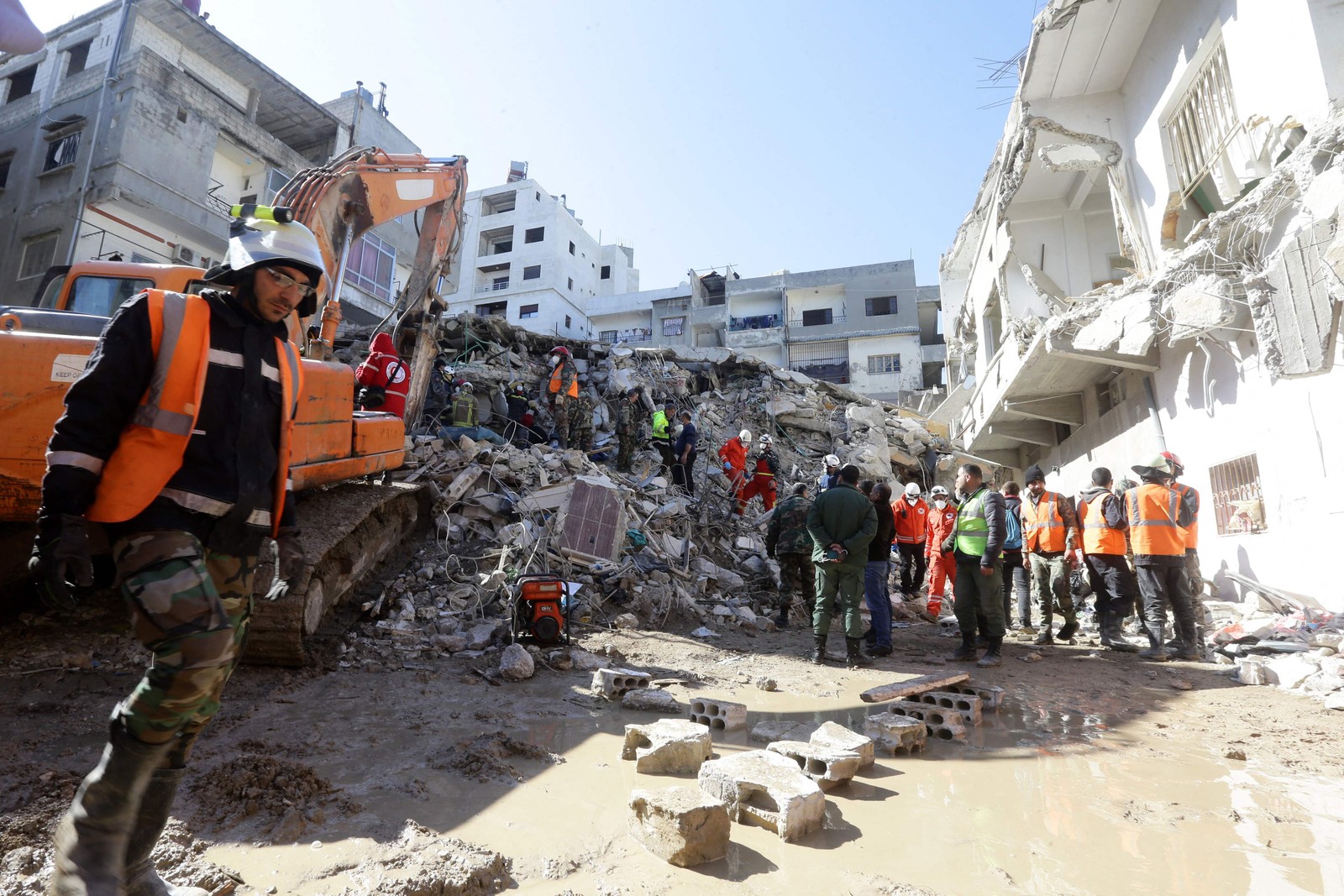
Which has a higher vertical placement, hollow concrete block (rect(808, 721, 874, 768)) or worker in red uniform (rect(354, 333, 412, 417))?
worker in red uniform (rect(354, 333, 412, 417))

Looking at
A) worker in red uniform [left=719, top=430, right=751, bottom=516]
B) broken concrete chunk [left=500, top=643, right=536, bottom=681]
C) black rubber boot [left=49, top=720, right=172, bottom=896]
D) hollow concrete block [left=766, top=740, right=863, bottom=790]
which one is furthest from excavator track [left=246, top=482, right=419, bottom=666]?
worker in red uniform [left=719, top=430, right=751, bottom=516]

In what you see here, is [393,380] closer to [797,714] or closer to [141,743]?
[797,714]

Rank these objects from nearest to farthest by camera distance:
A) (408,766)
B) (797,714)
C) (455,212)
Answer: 1. (408,766)
2. (797,714)
3. (455,212)

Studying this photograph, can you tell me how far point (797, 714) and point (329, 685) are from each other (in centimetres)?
292

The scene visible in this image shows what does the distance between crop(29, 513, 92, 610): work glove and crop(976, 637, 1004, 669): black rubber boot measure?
19.5 feet

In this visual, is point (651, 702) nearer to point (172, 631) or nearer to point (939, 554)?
point (172, 631)

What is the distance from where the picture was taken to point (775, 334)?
122ft

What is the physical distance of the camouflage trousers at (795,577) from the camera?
793cm

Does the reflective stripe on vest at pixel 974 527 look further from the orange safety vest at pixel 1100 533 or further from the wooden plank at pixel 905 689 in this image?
the wooden plank at pixel 905 689

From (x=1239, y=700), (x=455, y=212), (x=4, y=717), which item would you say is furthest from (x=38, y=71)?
(x=1239, y=700)

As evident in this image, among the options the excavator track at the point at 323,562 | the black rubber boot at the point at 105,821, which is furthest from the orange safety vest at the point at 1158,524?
the black rubber boot at the point at 105,821

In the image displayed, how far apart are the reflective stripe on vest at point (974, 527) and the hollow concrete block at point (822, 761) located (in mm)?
3249

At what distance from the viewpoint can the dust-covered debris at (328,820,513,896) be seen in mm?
1942

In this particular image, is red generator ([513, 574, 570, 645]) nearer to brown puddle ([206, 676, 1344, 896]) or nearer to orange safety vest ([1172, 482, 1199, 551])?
brown puddle ([206, 676, 1344, 896])
